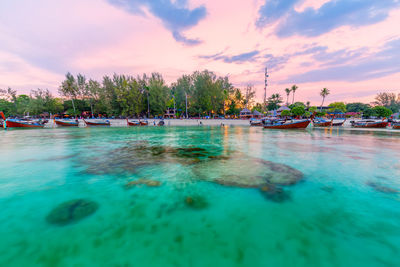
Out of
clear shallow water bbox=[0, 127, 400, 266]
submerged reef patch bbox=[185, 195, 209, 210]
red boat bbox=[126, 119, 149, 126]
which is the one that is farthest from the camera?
red boat bbox=[126, 119, 149, 126]

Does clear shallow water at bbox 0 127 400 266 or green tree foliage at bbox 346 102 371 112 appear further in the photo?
green tree foliage at bbox 346 102 371 112

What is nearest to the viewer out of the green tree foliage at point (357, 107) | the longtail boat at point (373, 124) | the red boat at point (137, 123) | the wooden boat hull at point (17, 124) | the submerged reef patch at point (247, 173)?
the submerged reef patch at point (247, 173)

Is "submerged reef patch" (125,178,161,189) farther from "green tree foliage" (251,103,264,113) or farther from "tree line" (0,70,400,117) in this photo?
"green tree foliage" (251,103,264,113)

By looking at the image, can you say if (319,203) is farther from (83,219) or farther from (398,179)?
(83,219)

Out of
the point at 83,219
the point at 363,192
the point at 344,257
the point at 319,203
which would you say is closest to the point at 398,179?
the point at 363,192

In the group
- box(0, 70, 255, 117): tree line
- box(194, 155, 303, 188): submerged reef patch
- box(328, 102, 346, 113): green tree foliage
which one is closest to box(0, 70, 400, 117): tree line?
box(0, 70, 255, 117): tree line

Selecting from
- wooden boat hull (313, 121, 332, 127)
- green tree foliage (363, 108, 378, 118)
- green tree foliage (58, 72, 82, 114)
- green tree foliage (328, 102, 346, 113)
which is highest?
green tree foliage (58, 72, 82, 114)

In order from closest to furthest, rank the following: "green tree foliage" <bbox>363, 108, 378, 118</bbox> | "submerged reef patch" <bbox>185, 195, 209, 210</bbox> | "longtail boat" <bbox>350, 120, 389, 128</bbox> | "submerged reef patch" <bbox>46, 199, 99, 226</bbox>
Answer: "submerged reef patch" <bbox>46, 199, 99, 226</bbox>, "submerged reef patch" <bbox>185, 195, 209, 210</bbox>, "longtail boat" <bbox>350, 120, 389, 128</bbox>, "green tree foliage" <bbox>363, 108, 378, 118</bbox>

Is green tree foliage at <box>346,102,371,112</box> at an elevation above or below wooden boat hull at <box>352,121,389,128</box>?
above

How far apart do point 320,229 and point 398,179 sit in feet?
18.6

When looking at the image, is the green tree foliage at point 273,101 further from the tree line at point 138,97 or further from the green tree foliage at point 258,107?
the tree line at point 138,97

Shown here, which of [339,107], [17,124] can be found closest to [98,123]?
[17,124]

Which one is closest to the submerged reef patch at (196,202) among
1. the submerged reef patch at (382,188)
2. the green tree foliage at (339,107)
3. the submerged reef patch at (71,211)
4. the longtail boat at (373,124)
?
the submerged reef patch at (71,211)

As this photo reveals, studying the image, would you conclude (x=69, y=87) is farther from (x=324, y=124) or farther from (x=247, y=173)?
(x=324, y=124)
